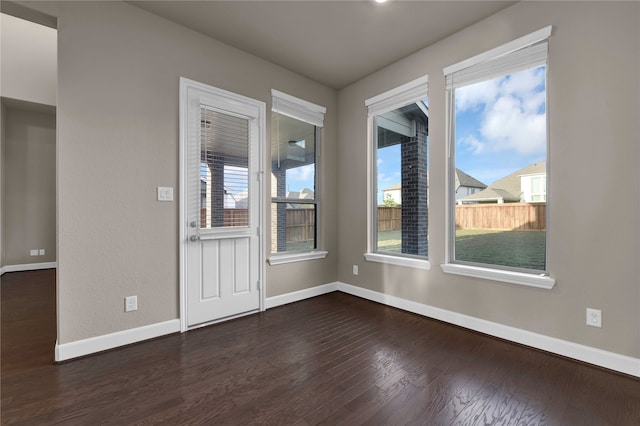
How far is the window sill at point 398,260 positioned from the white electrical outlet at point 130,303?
8.41 ft

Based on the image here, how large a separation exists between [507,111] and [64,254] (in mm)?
3874

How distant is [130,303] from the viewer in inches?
95.7

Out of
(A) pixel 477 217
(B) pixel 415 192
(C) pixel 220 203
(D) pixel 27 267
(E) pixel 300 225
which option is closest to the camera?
(A) pixel 477 217

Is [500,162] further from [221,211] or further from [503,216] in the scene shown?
[221,211]

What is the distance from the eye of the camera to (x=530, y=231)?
2482 mm

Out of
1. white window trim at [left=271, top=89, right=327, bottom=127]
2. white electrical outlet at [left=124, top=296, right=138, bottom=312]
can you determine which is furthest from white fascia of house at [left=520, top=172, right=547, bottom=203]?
white electrical outlet at [left=124, top=296, right=138, bottom=312]

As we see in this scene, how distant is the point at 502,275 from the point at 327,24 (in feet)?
9.27

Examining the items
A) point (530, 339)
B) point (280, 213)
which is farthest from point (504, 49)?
point (280, 213)

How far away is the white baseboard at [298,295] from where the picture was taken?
3.40 m

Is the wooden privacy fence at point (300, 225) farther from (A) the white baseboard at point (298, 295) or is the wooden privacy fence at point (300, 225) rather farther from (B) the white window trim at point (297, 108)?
(B) the white window trim at point (297, 108)

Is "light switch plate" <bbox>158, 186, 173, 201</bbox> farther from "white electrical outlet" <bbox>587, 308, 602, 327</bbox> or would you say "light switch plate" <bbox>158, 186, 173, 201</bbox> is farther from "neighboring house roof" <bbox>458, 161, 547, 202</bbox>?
"white electrical outlet" <bbox>587, 308, 602, 327</bbox>

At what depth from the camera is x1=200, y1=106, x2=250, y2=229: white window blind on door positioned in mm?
2877

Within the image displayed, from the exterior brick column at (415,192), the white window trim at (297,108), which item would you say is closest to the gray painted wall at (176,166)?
the exterior brick column at (415,192)

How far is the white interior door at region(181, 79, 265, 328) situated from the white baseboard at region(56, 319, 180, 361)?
0.18 meters
